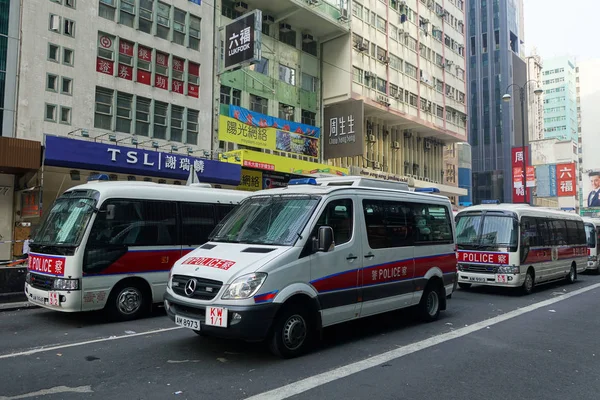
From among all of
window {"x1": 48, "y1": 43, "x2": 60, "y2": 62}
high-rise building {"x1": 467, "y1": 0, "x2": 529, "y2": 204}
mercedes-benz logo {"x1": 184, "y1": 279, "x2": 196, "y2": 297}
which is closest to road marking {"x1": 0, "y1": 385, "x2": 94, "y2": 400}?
mercedes-benz logo {"x1": 184, "y1": 279, "x2": 196, "y2": 297}

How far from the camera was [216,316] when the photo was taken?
5.71 m

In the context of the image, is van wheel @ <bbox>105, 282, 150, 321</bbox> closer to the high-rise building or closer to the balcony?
the balcony

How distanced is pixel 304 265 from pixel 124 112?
18.8 meters

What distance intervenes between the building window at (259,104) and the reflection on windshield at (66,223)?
19706mm

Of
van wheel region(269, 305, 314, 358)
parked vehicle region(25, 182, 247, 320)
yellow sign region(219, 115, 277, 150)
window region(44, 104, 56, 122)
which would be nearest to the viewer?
van wheel region(269, 305, 314, 358)

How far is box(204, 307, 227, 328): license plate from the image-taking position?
5660 millimetres

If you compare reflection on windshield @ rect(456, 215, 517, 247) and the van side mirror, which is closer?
the van side mirror

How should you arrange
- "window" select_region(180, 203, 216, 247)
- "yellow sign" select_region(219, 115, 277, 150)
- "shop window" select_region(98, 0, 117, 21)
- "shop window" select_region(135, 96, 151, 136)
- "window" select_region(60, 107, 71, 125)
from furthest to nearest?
"yellow sign" select_region(219, 115, 277, 150) → "shop window" select_region(135, 96, 151, 136) → "shop window" select_region(98, 0, 117, 21) → "window" select_region(60, 107, 71, 125) → "window" select_region(180, 203, 216, 247)

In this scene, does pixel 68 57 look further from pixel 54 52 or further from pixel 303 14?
pixel 303 14

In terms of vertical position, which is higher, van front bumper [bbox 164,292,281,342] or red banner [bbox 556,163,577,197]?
red banner [bbox 556,163,577,197]

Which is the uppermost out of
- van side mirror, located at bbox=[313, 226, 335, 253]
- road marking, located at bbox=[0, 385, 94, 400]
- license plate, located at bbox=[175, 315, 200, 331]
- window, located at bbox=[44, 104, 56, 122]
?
window, located at bbox=[44, 104, 56, 122]

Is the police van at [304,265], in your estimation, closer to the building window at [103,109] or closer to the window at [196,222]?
the window at [196,222]

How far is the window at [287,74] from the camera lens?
99.2ft

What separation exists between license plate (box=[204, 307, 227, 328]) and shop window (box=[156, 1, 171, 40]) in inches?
841
